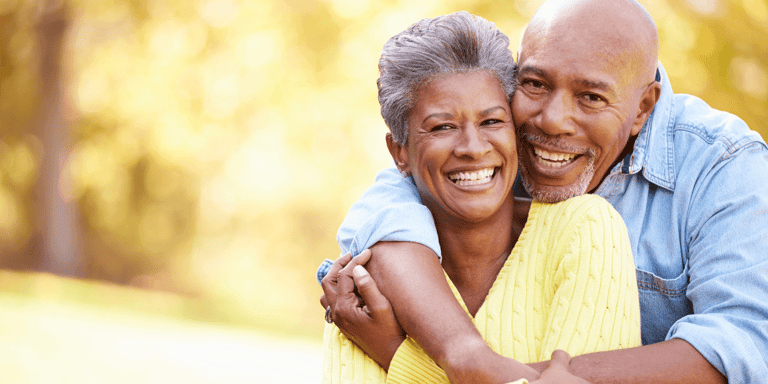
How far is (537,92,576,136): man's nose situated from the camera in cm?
242

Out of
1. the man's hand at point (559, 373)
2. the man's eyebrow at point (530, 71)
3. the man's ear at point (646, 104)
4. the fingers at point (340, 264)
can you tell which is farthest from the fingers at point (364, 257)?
the man's ear at point (646, 104)

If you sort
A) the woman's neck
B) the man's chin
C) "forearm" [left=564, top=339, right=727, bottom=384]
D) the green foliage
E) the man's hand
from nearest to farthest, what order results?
1. the man's hand
2. "forearm" [left=564, top=339, right=727, bottom=384]
3. the woman's neck
4. the man's chin
5. the green foliage

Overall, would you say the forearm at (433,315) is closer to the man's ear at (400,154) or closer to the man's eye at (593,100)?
the man's ear at (400,154)

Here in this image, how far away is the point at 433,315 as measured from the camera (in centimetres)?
194

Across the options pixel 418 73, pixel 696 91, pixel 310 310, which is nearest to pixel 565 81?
pixel 418 73

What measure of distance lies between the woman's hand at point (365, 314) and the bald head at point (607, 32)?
1.12 metres

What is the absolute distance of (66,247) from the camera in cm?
1022

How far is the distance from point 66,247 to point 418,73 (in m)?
9.47

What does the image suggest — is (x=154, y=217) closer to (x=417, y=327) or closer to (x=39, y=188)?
(x=39, y=188)

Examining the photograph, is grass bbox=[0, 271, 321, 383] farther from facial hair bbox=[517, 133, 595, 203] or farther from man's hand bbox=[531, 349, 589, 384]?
man's hand bbox=[531, 349, 589, 384]

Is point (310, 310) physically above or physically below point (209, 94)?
below

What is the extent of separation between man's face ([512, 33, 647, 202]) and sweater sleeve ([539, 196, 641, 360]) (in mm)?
382

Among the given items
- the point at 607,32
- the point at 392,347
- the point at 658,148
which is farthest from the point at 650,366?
the point at 607,32

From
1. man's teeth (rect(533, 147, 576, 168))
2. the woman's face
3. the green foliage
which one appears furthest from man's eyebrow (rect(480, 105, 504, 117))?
the green foliage
